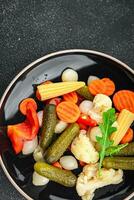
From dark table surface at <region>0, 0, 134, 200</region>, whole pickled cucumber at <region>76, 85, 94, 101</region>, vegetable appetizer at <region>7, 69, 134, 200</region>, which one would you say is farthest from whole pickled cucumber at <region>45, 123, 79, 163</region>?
dark table surface at <region>0, 0, 134, 200</region>

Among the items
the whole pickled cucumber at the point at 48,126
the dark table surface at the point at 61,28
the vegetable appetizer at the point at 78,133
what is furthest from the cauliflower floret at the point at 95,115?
the dark table surface at the point at 61,28

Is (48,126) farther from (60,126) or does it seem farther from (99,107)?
(99,107)

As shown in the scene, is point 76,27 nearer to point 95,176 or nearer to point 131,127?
point 131,127

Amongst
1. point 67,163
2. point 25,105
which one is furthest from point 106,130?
point 25,105

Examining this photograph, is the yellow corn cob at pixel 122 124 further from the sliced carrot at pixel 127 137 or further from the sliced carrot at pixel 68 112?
the sliced carrot at pixel 68 112

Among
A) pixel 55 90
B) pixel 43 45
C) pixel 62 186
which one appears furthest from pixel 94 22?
pixel 62 186
